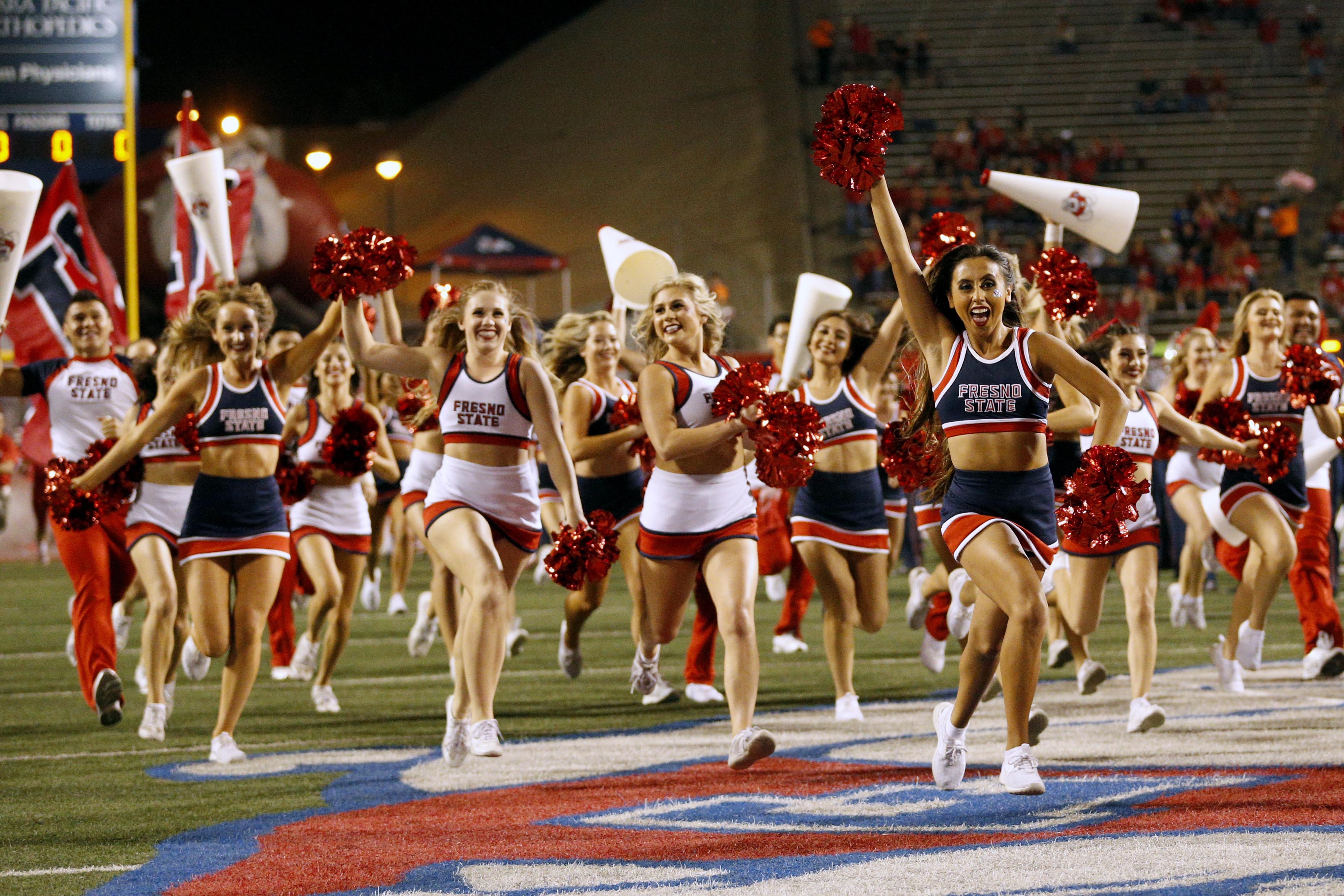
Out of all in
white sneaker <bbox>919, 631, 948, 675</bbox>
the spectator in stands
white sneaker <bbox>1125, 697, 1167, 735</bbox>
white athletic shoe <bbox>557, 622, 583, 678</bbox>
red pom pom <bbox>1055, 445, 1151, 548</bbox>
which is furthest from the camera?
the spectator in stands

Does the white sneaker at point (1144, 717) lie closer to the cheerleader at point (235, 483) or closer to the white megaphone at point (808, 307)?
the white megaphone at point (808, 307)

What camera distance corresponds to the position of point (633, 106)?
3978cm

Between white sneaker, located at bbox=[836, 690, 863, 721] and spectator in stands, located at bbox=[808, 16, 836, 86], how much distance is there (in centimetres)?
2891

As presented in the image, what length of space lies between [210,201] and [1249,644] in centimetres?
521

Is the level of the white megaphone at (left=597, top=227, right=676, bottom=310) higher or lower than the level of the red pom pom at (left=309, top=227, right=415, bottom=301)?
higher

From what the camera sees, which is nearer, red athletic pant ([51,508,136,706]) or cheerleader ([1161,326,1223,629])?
red athletic pant ([51,508,136,706])

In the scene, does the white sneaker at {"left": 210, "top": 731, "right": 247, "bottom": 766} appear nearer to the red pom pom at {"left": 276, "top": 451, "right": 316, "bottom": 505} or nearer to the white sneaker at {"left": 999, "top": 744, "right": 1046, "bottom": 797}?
the red pom pom at {"left": 276, "top": 451, "right": 316, "bottom": 505}

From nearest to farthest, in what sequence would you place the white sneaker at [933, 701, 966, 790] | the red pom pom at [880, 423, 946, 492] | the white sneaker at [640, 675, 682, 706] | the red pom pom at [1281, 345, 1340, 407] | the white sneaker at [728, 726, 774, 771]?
the white sneaker at [933, 701, 966, 790]
the white sneaker at [728, 726, 774, 771]
the red pom pom at [880, 423, 946, 492]
the red pom pom at [1281, 345, 1340, 407]
the white sneaker at [640, 675, 682, 706]

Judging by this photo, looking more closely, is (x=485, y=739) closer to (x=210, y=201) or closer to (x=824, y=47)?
(x=210, y=201)

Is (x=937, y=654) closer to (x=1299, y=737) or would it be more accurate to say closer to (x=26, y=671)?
(x=1299, y=737)

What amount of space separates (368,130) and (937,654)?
119ft

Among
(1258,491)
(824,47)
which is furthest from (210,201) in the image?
(824,47)

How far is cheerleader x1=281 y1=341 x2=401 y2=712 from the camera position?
811cm

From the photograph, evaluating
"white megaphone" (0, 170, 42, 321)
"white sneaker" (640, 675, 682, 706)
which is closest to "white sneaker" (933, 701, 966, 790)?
"white sneaker" (640, 675, 682, 706)
